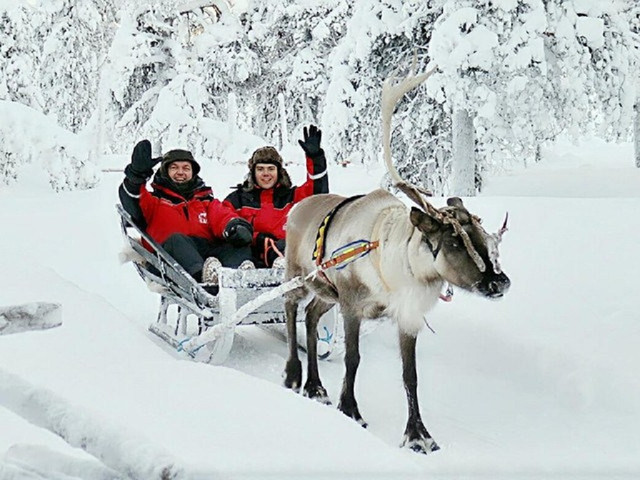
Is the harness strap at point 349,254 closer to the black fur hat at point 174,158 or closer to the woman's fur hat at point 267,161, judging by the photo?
the woman's fur hat at point 267,161

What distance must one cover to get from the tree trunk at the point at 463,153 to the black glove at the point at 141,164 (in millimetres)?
5048

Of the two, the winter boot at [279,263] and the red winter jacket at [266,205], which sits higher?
the red winter jacket at [266,205]

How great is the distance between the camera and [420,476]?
1.84 meters

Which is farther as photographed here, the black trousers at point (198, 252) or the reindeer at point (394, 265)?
the black trousers at point (198, 252)

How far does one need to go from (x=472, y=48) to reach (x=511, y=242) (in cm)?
237

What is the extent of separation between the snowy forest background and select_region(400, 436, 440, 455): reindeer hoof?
1971 millimetres

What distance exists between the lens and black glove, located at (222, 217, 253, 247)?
5.62 m

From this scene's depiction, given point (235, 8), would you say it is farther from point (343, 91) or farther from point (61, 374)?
point (61, 374)

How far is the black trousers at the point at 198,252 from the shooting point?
5.60m

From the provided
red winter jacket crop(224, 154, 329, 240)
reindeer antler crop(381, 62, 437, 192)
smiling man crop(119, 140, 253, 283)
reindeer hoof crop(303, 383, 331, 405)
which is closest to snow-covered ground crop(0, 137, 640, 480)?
reindeer hoof crop(303, 383, 331, 405)

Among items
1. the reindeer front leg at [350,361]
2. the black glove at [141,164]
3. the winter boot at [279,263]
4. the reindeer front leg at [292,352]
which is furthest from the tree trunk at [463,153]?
the reindeer front leg at [350,361]

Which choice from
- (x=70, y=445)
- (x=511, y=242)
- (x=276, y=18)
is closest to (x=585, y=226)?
(x=511, y=242)

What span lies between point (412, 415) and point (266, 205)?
2.76m

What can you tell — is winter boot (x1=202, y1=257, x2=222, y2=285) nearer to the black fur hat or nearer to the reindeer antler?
the black fur hat
